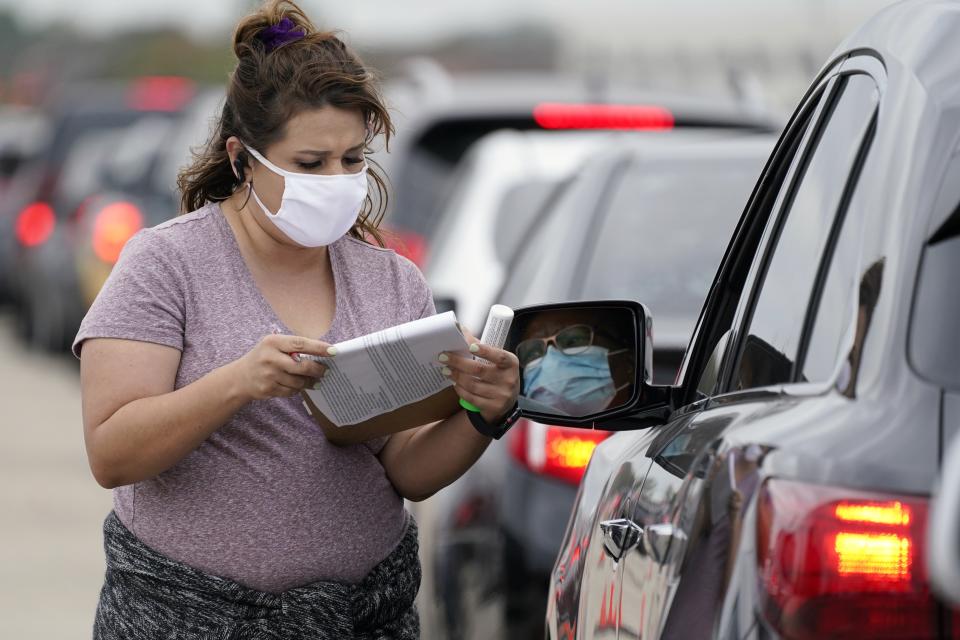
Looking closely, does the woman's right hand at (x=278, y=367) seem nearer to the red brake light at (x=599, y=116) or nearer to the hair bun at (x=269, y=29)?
the hair bun at (x=269, y=29)

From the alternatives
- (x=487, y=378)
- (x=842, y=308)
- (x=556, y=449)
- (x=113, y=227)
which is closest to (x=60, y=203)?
(x=113, y=227)

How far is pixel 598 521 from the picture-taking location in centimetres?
294

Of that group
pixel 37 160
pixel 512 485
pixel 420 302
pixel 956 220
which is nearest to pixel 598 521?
pixel 420 302

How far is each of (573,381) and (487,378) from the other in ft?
0.64

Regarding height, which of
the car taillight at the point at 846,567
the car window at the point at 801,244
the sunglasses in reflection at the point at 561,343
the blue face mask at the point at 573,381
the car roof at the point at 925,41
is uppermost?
the car roof at the point at 925,41

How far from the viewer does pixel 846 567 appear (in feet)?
5.88

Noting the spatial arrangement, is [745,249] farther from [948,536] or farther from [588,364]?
[948,536]

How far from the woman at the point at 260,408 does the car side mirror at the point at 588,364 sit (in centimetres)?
11

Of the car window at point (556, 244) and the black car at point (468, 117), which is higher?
the black car at point (468, 117)

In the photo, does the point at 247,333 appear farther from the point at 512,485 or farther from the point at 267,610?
the point at 512,485

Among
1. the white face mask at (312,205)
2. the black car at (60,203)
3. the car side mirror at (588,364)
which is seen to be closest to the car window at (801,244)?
the car side mirror at (588,364)

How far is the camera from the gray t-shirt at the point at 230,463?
9.71 ft

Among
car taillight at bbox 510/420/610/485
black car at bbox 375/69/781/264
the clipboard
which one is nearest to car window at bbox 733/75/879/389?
the clipboard

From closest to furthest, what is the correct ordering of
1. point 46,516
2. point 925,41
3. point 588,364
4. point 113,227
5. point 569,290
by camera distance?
point 925,41
point 588,364
point 569,290
point 46,516
point 113,227
